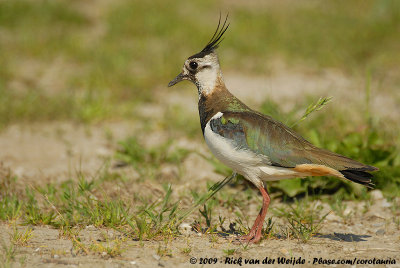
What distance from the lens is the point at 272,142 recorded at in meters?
3.95

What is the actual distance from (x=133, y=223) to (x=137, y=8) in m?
7.38

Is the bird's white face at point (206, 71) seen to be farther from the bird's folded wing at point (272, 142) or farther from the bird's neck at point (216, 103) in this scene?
the bird's folded wing at point (272, 142)

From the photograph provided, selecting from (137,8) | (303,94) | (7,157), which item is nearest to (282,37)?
(303,94)

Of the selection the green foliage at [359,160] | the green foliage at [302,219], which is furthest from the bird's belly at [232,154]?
the green foliage at [359,160]

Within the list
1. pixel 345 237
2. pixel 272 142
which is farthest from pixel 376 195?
pixel 272 142

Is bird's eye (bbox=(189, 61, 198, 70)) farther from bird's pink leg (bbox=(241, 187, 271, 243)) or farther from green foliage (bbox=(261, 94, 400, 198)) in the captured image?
bird's pink leg (bbox=(241, 187, 271, 243))

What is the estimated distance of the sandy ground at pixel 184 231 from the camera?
3547 mm

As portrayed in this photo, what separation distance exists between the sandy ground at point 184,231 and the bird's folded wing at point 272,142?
62 cm

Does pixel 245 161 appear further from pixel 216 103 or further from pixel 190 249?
pixel 190 249

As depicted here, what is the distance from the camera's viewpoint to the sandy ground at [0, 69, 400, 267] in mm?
3547

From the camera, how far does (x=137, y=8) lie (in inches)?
420

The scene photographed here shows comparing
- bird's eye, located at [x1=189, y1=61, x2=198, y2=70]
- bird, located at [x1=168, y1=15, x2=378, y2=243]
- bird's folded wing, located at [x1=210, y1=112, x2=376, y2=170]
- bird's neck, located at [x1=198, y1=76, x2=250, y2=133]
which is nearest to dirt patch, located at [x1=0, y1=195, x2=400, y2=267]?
bird, located at [x1=168, y1=15, x2=378, y2=243]

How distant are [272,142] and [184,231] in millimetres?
994

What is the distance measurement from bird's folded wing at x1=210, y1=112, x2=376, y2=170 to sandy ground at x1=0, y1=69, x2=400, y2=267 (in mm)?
621
